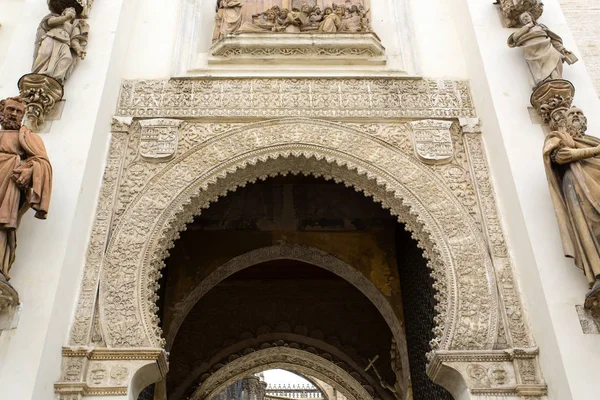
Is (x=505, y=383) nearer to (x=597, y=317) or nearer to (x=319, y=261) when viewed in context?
(x=597, y=317)

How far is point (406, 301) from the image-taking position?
591 cm

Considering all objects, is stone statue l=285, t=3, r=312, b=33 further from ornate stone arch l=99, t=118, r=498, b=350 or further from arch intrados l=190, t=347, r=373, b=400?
arch intrados l=190, t=347, r=373, b=400

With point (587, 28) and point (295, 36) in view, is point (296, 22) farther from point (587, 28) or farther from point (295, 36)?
point (587, 28)

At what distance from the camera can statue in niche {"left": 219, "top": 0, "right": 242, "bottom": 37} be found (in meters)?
5.65

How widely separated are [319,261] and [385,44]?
2349 mm

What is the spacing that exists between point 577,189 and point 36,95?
382cm

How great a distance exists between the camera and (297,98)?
16.9ft

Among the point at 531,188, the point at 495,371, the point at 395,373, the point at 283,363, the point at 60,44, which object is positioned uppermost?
the point at 60,44

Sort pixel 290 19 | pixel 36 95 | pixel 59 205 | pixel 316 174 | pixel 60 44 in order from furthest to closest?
pixel 290 19 < pixel 316 174 < pixel 60 44 < pixel 36 95 < pixel 59 205

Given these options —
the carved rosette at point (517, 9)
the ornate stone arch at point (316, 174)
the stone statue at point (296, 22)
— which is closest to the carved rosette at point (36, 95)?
the ornate stone arch at point (316, 174)

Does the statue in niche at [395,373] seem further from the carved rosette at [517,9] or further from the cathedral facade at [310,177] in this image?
the carved rosette at [517,9]

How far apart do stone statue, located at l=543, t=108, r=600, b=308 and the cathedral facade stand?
0.01 metres

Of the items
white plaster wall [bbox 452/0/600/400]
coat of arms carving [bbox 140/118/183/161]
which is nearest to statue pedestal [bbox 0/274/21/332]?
coat of arms carving [bbox 140/118/183/161]

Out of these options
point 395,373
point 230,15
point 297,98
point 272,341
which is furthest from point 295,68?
point 272,341
